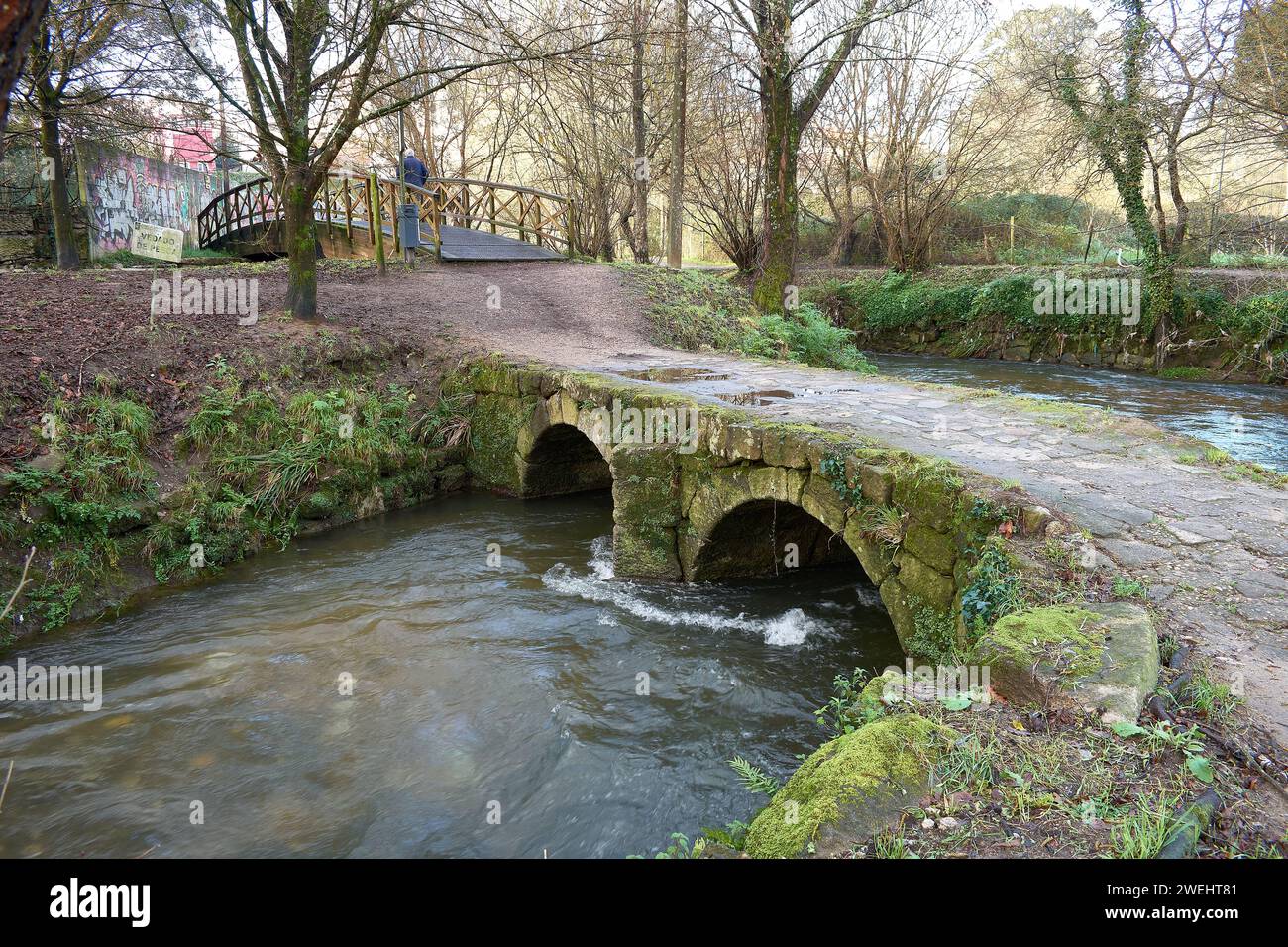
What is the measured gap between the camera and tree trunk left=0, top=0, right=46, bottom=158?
1716 millimetres

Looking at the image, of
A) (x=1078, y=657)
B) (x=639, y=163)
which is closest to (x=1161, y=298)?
(x=639, y=163)

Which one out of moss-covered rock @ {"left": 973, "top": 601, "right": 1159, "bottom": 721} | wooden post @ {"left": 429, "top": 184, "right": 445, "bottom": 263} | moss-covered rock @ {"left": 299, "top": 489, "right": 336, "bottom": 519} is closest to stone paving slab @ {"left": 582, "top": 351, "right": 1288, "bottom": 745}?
moss-covered rock @ {"left": 973, "top": 601, "right": 1159, "bottom": 721}

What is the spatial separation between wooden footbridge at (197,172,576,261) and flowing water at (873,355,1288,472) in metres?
7.97

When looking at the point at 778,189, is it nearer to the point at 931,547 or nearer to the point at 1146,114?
the point at 1146,114

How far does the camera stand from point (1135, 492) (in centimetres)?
449

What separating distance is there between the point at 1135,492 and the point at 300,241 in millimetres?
8836

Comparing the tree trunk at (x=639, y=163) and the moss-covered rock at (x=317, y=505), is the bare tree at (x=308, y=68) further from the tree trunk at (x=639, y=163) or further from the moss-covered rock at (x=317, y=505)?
the tree trunk at (x=639, y=163)

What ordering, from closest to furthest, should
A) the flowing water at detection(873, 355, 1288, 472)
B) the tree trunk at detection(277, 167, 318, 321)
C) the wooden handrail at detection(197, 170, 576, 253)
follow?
the tree trunk at detection(277, 167, 318, 321), the flowing water at detection(873, 355, 1288, 472), the wooden handrail at detection(197, 170, 576, 253)

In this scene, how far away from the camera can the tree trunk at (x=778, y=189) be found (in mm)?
13148

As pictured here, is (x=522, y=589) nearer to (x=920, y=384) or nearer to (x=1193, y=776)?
(x=920, y=384)

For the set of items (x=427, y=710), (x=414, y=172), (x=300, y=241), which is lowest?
(x=427, y=710)

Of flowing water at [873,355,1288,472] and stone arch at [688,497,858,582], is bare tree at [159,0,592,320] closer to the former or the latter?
stone arch at [688,497,858,582]
